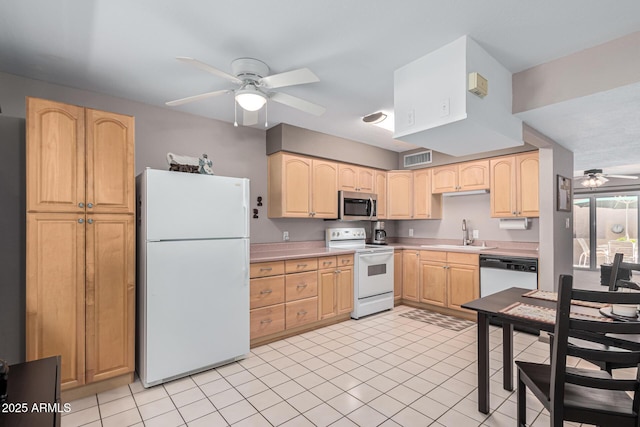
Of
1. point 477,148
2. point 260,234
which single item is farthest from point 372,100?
point 260,234

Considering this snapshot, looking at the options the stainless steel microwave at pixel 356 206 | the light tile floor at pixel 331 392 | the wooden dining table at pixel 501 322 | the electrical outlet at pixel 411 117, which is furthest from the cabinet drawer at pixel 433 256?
the electrical outlet at pixel 411 117

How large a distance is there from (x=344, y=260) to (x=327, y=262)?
29 cm

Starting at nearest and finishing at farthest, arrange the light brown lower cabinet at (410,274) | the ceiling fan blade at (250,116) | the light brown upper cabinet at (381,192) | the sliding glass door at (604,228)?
the ceiling fan blade at (250,116), the light brown lower cabinet at (410,274), the light brown upper cabinet at (381,192), the sliding glass door at (604,228)

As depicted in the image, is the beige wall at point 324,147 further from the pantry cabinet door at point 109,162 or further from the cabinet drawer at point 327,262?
the pantry cabinet door at point 109,162

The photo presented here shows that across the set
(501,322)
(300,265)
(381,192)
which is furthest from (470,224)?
(501,322)

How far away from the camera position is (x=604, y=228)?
7559mm

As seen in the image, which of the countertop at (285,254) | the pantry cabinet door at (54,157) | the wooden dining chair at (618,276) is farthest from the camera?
the countertop at (285,254)

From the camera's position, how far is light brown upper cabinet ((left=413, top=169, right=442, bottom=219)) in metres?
4.91

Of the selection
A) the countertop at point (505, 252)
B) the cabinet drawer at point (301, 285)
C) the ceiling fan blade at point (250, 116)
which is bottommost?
the cabinet drawer at point (301, 285)

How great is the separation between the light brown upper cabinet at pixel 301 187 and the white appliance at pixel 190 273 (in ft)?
3.31

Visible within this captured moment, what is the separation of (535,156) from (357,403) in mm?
3468

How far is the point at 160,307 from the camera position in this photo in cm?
247

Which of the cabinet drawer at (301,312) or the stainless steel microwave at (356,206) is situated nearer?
the cabinet drawer at (301,312)

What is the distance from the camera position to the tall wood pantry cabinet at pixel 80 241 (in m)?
2.16
